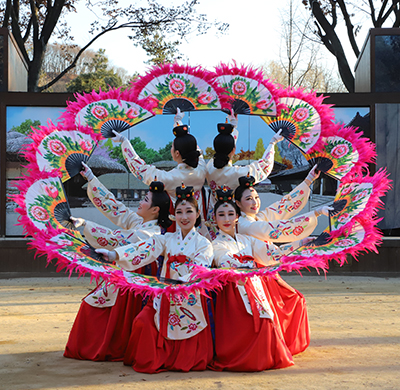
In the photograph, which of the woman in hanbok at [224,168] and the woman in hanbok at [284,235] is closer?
the woman in hanbok at [284,235]

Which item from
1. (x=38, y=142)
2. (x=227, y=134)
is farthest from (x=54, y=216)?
(x=227, y=134)

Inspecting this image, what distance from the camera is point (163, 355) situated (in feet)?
10.4

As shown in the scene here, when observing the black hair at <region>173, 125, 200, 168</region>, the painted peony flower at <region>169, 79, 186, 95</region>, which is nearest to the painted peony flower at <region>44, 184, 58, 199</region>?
the black hair at <region>173, 125, 200, 168</region>

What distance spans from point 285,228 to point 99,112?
173 centimetres

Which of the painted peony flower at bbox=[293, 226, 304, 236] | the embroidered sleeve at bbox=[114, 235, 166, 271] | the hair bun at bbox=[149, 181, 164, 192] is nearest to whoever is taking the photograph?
the embroidered sleeve at bbox=[114, 235, 166, 271]

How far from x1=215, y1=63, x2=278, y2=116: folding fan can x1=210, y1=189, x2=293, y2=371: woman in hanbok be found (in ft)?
3.82

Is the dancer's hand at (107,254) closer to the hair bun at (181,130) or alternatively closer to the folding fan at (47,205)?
the folding fan at (47,205)

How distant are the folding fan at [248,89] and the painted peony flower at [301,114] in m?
0.17

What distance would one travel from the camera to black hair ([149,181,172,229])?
3723 millimetres

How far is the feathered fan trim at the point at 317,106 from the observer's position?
161 inches

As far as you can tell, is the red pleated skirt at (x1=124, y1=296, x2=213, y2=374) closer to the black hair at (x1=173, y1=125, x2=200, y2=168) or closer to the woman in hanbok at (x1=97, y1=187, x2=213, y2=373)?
the woman in hanbok at (x1=97, y1=187, x2=213, y2=373)

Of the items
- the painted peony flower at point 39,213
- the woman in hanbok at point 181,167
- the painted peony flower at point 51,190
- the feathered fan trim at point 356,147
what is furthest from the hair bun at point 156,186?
the feathered fan trim at point 356,147

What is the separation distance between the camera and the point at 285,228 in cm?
359

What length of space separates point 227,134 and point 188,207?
843mm
